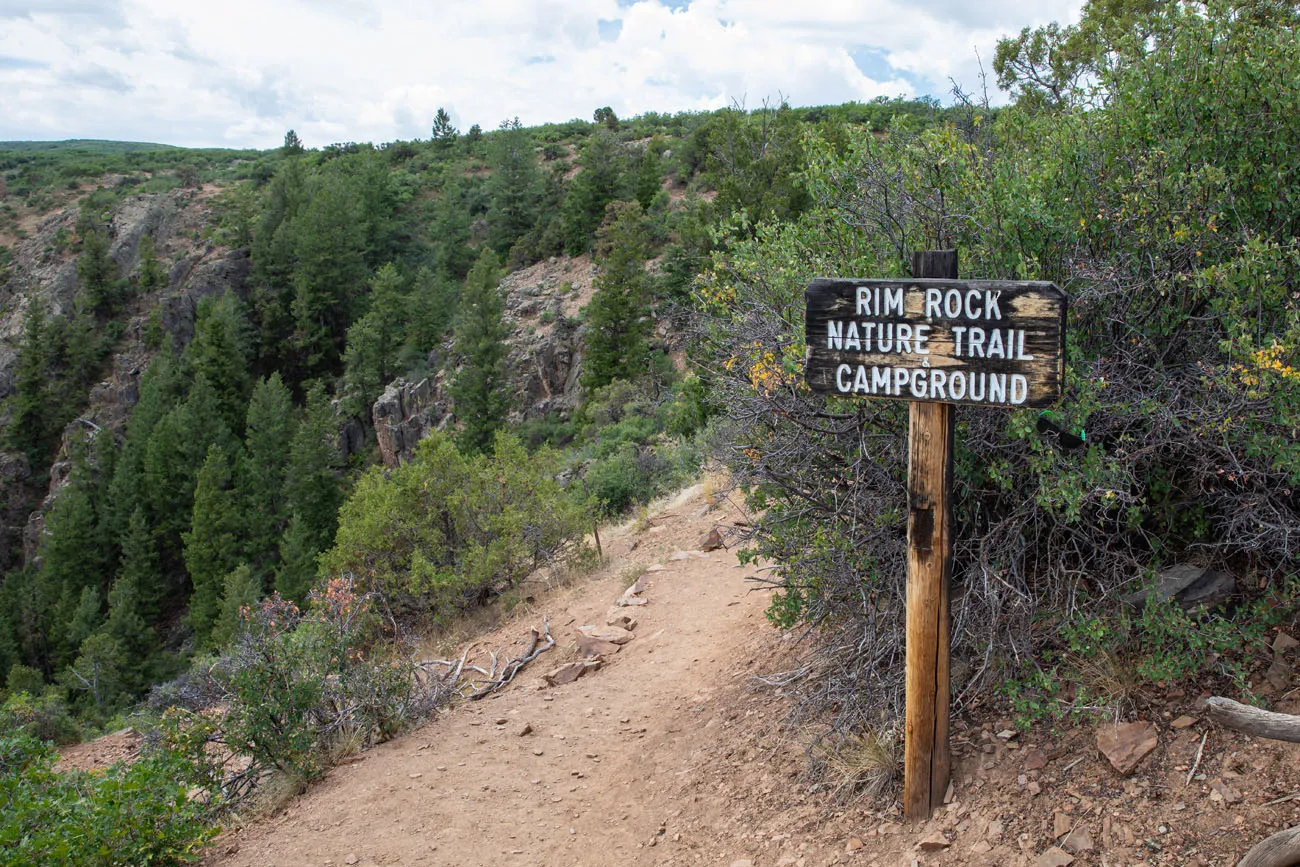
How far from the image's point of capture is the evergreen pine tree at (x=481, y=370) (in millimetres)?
32156

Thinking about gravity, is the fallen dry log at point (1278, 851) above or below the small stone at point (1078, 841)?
above

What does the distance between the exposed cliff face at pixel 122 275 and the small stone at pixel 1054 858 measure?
146ft

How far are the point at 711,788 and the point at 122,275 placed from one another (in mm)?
55691

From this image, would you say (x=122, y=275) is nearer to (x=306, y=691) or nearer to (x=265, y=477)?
(x=265, y=477)

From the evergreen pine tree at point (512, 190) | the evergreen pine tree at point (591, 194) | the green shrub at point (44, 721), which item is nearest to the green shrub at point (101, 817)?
the green shrub at point (44, 721)

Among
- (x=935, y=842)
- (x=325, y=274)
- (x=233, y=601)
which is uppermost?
(x=325, y=274)

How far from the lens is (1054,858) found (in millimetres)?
3439

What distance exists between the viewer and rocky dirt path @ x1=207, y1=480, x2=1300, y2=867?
3500mm

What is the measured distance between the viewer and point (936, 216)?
470 centimetres

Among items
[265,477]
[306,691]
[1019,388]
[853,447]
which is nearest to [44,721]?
[306,691]

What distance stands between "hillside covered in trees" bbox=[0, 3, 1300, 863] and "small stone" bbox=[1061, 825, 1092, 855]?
1.80 ft

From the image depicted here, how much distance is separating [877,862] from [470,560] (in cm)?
897

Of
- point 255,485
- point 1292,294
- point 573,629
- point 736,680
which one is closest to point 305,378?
point 255,485

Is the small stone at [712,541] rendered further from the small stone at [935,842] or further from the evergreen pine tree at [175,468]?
the evergreen pine tree at [175,468]
